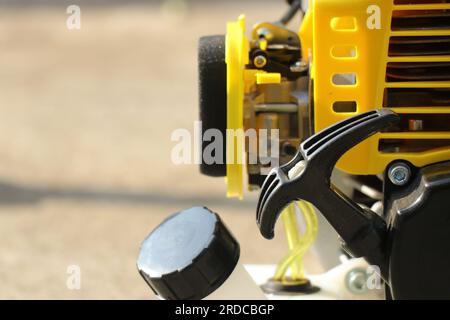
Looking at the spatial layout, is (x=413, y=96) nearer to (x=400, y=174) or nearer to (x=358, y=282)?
(x=400, y=174)

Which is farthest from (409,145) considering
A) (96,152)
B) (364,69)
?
(96,152)

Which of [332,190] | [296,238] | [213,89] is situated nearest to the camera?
[332,190]

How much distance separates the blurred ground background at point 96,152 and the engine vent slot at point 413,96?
105 cm

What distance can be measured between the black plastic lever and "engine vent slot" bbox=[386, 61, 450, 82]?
0.44ft

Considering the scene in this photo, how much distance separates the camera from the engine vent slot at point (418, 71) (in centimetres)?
177

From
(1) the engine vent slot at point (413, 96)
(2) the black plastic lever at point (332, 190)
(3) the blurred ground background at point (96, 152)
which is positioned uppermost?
(1) the engine vent slot at point (413, 96)

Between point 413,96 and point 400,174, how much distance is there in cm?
16

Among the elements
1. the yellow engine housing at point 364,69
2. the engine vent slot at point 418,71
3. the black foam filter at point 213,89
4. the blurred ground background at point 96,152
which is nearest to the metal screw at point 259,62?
the black foam filter at point 213,89

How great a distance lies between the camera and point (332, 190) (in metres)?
1.71

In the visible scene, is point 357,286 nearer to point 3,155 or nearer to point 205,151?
point 205,151

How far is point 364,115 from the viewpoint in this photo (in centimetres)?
168

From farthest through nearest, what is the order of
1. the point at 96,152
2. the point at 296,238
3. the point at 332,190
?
1. the point at 96,152
2. the point at 296,238
3. the point at 332,190

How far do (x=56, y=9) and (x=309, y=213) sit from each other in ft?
22.1

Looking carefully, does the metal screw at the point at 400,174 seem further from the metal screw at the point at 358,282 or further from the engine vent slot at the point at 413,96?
the metal screw at the point at 358,282
